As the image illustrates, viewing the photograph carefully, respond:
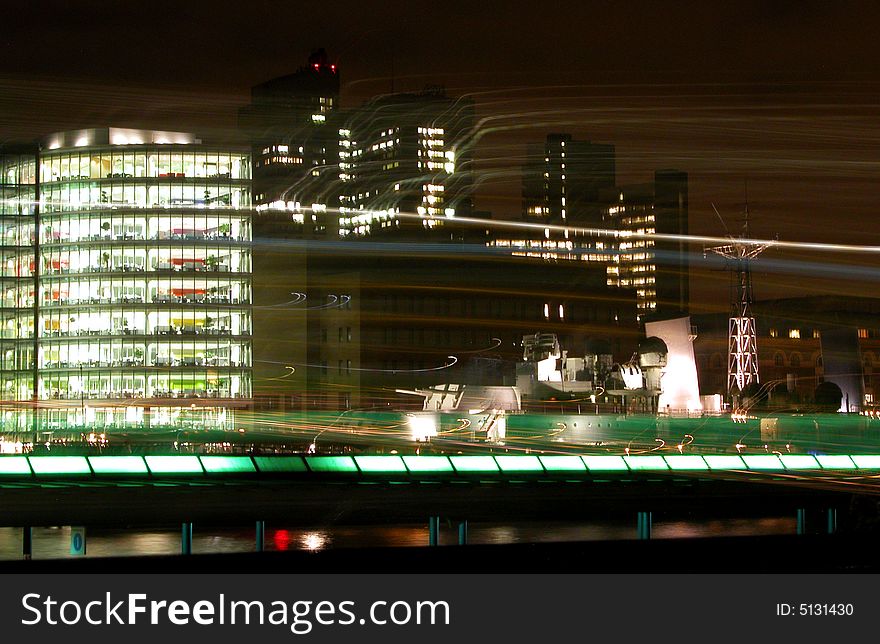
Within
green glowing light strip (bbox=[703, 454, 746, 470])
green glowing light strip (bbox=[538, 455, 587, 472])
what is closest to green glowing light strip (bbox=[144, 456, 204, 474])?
green glowing light strip (bbox=[538, 455, 587, 472])

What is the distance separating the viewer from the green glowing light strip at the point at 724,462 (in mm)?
29328

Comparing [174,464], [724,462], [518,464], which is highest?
[174,464]

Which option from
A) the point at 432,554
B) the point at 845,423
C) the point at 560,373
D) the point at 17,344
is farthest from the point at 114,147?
the point at 432,554

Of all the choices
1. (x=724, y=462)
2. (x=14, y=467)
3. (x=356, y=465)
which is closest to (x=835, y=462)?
(x=724, y=462)

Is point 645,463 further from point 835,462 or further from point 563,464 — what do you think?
point 835,462

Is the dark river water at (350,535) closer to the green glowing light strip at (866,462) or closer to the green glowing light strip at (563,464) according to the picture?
the green glowing light strip at (563,464)

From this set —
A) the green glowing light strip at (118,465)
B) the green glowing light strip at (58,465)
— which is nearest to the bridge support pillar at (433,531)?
the green glowing light strip at (118,465)

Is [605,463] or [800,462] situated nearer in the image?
[605,463]

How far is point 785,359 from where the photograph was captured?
13375cm

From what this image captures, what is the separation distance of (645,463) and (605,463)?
988mm

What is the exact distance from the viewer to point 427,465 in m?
26.9

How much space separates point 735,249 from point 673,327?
5.90m

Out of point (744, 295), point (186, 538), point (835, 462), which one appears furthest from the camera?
point (744, 295)

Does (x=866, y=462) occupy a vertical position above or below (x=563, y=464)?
below
